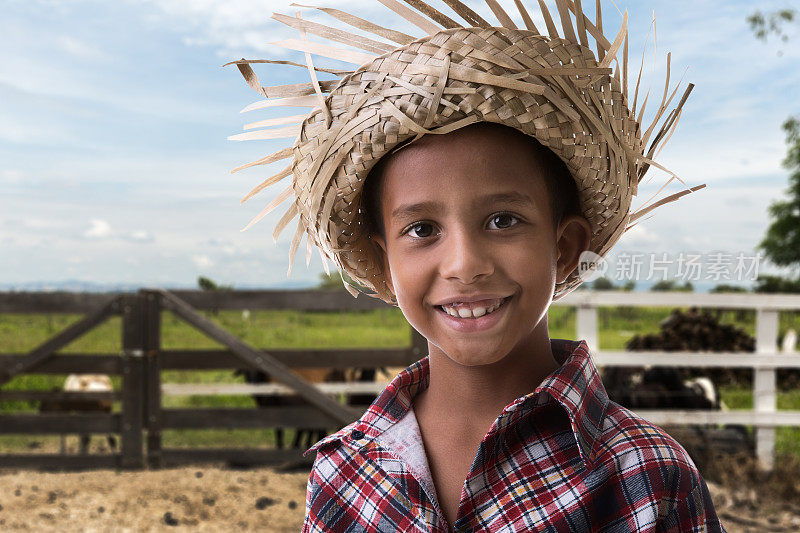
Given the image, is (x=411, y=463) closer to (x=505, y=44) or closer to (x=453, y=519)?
(x=453, y=519)

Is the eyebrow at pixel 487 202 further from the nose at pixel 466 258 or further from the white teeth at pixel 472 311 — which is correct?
the white teeth at pixel 472 311

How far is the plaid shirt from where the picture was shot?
3.38 ft

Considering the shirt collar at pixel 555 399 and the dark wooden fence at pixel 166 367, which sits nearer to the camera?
the shirt collar at pixel 555 399

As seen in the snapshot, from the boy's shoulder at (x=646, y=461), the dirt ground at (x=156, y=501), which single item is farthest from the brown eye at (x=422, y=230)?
the dirt ground at (x=156, y=501)

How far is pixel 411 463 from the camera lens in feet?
3.82

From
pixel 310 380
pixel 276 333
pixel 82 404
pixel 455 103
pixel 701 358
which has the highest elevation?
pixel 455 103

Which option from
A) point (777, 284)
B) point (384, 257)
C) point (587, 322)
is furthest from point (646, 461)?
point (777, 284)

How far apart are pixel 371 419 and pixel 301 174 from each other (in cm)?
48

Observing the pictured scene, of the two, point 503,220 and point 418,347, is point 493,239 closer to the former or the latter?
point 503,220

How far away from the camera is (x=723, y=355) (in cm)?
549

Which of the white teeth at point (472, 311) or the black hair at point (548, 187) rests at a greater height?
the black hair at point (548, 187)

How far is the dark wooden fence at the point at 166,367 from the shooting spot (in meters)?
5.16

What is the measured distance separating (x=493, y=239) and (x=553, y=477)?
0.40m

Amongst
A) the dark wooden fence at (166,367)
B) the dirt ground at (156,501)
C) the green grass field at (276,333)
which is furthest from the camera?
the green grass field at (276,333)
